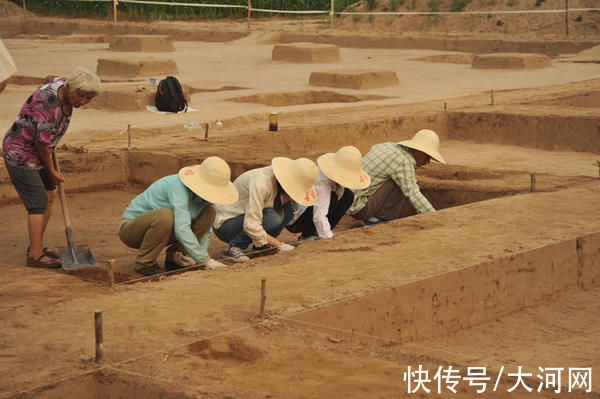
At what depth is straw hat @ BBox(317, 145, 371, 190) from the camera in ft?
21.8

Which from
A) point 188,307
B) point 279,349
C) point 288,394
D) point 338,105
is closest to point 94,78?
point 188,307

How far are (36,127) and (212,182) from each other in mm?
1148

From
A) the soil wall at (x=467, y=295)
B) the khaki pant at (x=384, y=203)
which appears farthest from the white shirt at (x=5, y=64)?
the khaki pant at (x=384, y=203)

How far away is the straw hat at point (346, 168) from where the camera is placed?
664cm

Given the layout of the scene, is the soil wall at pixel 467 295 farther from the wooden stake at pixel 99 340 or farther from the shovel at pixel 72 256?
the shovel at pixel 72 256

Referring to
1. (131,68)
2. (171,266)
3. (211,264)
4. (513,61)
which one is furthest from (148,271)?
(513,61)

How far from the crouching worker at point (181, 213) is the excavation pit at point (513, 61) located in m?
14.3

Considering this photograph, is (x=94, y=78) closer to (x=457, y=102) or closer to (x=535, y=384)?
(x=535, y=384)

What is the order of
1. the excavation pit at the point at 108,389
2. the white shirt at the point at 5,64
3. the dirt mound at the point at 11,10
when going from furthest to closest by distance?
1. the dirt mound at the point at 11,10
2. the excavation pit at the point at 108,389
3. the white shirt at the point at 5,64

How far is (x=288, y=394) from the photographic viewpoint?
393 centimetres

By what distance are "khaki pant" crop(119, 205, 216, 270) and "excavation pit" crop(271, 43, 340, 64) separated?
15551 millimetres

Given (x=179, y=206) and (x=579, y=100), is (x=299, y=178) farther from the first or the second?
(x=579, y=100)

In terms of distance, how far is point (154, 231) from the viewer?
19.6 ft

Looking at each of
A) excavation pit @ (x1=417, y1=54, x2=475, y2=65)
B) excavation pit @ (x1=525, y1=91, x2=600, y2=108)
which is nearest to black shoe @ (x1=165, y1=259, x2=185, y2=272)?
excavation pit @ (x1=525, y1=91, x2=600, y2=108)
